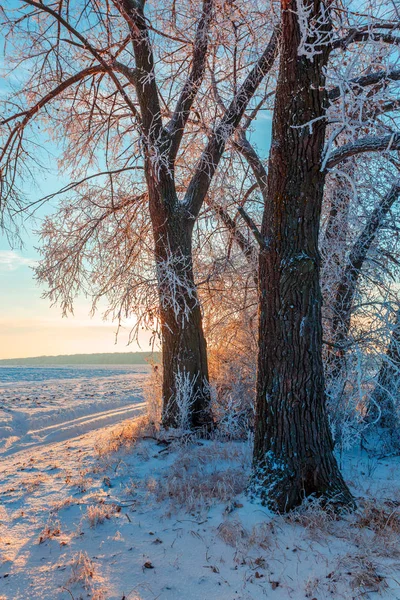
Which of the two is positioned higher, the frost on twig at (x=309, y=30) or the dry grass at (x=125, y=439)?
the frost on twig at (x=309, y=30)

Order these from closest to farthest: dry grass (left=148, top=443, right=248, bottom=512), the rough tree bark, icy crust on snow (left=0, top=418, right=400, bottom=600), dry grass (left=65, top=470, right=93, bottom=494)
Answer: icy crust on snow (left=0, top=418, right=400, bottom=600) → dry grass (left=148, top=443, right=248, bottom=512) → dry grass (left=65, top=470, right=93, bottom=494) → the rough tree bark

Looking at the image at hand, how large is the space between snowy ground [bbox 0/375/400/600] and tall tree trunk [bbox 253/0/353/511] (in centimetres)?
42

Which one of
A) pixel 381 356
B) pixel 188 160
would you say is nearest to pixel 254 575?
pixel 381 356

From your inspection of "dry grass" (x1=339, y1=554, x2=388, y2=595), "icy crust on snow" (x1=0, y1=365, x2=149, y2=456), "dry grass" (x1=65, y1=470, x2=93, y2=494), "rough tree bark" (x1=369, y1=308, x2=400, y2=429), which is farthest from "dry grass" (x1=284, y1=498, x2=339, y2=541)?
"icy crust on snow" (x1=0, y1=365, x2=149, y2=456)

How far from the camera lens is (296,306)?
455 cm

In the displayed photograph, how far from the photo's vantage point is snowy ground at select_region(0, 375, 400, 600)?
332cm

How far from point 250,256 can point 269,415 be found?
4.63 metres

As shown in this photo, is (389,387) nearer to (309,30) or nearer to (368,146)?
(368,146)

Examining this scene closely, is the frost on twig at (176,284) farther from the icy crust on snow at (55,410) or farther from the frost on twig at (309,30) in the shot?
the icy crust on snow at (55,410)

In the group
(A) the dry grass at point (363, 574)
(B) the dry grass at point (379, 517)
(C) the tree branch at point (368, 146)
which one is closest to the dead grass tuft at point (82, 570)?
(A) the dry grass at point (363, 574)

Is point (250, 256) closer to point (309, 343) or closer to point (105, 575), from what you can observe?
point (309, 343)

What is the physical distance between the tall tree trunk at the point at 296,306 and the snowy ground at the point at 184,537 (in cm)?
42

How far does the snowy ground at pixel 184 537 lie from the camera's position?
3.32m

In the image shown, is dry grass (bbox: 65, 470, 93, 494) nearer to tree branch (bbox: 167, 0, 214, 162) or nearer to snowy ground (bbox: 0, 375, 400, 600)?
snowy ground (bbox: 0, 375, 400, 600)
